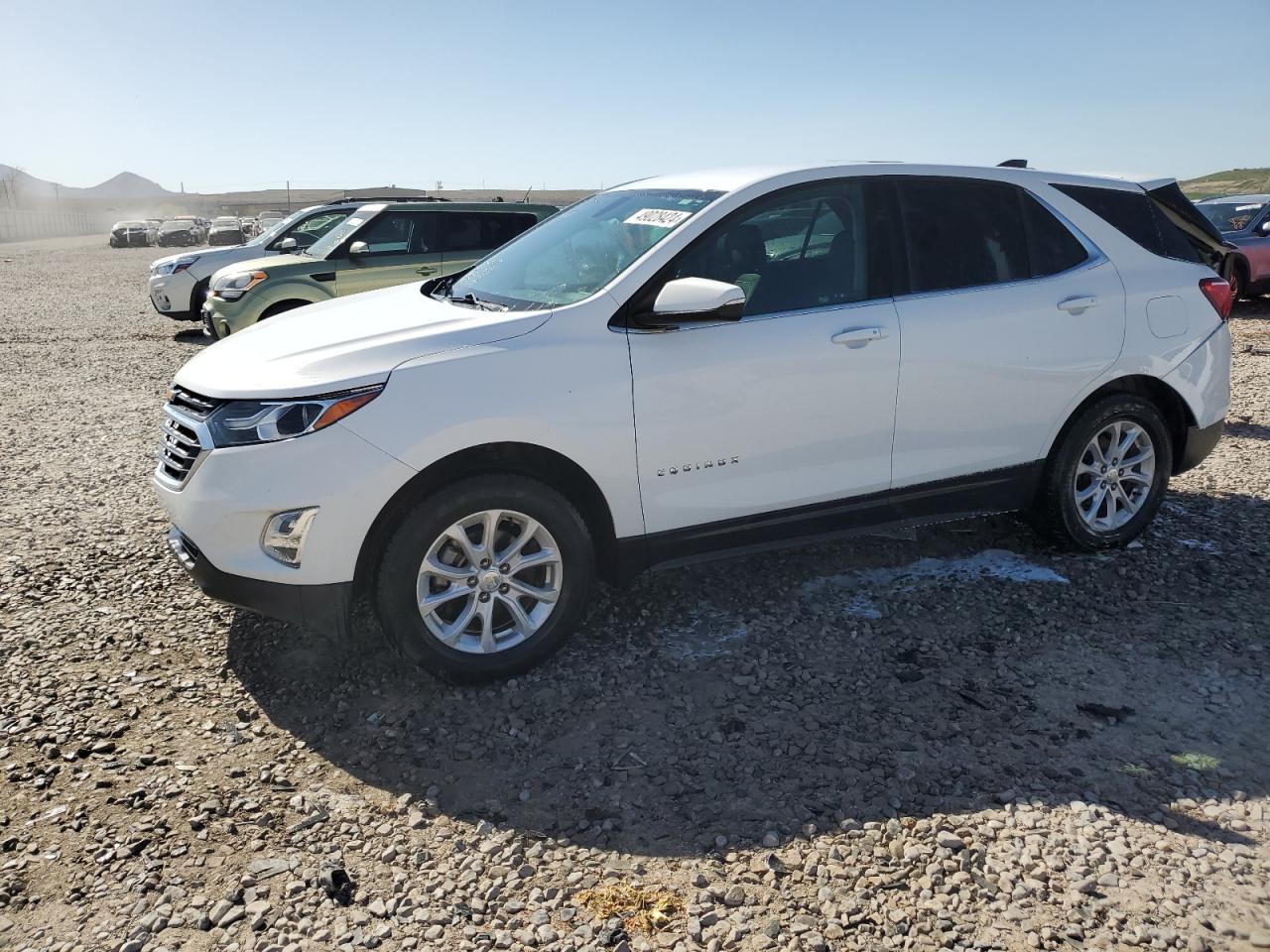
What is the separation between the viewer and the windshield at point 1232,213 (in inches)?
572

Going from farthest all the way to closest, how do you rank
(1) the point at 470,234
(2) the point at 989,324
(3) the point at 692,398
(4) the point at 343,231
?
(1) the point at 470,234 < (4) the point at 343,231 < (2) the point at 989,324 < (3) the point at 692,398

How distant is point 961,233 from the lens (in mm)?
4551

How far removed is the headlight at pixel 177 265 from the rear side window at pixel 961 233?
1205 cm

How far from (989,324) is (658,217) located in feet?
5.18

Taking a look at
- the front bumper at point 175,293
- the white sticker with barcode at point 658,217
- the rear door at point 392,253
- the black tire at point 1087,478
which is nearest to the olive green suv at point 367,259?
the rear door at point 392,253

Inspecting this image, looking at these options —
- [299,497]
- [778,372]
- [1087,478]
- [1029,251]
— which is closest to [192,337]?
[299,497]

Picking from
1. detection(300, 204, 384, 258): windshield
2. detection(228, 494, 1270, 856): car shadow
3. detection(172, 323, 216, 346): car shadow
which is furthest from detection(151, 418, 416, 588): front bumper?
detection(172, 323, 216, 346): car shadow

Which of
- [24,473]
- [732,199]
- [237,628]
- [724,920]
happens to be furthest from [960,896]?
[24,473]

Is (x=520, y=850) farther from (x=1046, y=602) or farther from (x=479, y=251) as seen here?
(x=479, y=251)

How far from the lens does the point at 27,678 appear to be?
12.8 ft

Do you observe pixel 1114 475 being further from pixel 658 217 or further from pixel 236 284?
pixel 236 284

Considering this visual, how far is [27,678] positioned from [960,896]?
3.53 m

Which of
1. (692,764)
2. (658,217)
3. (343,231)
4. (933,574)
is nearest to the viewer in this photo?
(692,764)

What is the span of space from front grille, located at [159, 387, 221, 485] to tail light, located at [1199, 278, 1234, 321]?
15.3 ft
